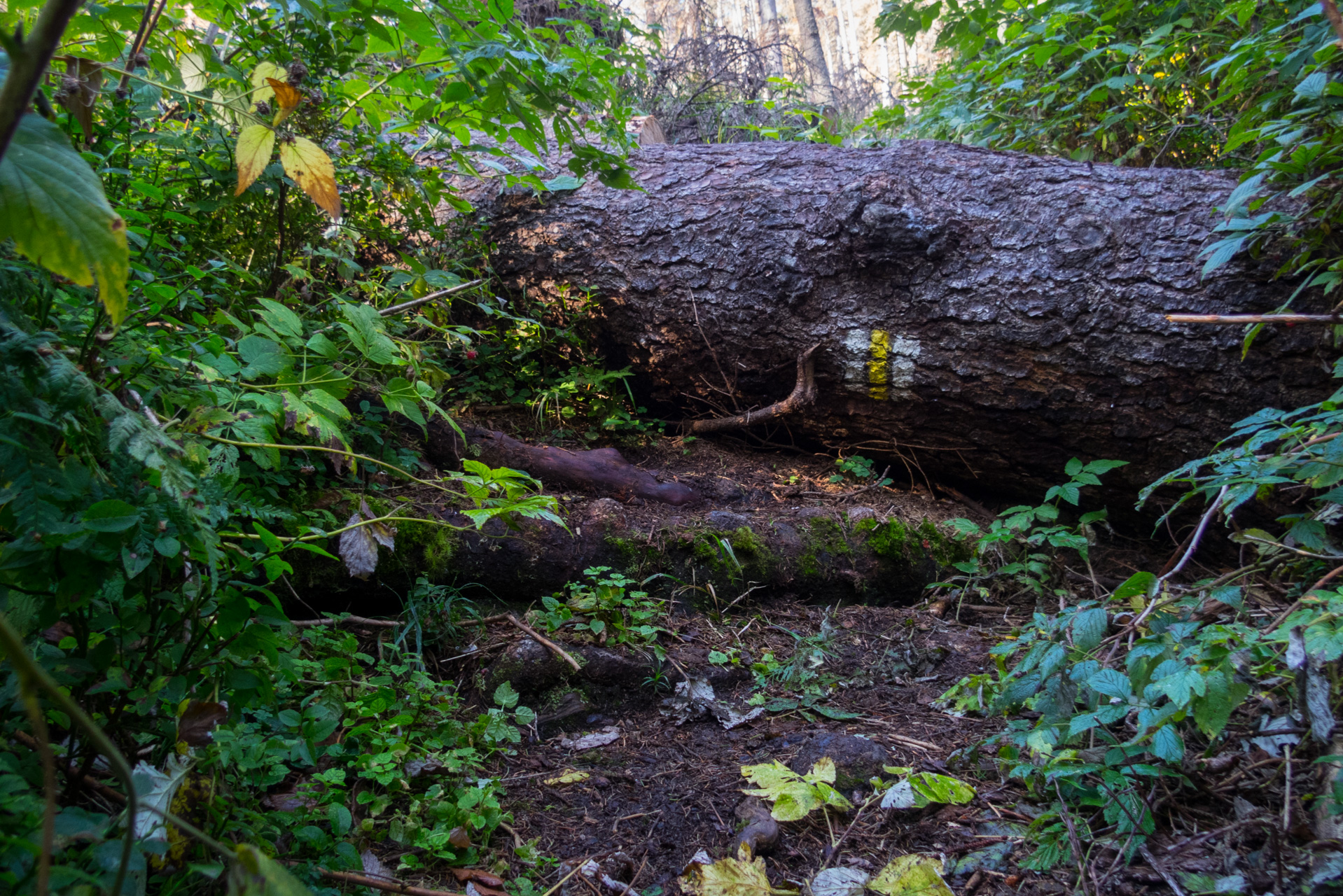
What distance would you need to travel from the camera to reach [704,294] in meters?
3.52

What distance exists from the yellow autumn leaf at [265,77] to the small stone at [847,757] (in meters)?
2.01

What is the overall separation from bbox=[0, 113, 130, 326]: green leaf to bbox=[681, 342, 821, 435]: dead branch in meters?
3.09

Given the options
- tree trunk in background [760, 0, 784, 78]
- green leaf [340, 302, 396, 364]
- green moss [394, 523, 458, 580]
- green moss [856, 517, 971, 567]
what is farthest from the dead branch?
tree trunk in background [760, 0, 784, 78]

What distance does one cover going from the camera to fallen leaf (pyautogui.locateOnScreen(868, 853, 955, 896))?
4.28 ft

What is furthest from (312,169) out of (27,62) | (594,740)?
(594,740)

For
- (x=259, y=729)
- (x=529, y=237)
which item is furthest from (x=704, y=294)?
(x=259, y=729)

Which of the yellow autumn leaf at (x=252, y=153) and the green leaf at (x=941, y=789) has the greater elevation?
the yellow autumn leaf at (x=252, y=153)

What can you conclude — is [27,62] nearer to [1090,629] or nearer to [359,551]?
[359,551]

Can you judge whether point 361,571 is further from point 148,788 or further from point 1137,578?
point 1137,578

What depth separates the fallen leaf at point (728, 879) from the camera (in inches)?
52.7

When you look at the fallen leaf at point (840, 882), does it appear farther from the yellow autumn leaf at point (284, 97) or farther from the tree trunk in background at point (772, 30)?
the tree trunk in background at point (772, 30)

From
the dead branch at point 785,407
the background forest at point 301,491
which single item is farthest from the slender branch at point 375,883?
the dead branch at point 785,407

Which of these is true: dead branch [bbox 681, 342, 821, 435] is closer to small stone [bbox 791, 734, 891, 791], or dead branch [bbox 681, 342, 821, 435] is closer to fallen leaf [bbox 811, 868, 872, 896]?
small stone [bbox 791, 734, 891, 791]

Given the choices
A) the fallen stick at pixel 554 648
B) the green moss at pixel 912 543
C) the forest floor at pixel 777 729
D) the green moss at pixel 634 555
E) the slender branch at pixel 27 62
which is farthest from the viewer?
the green moss at pixel 912 543
